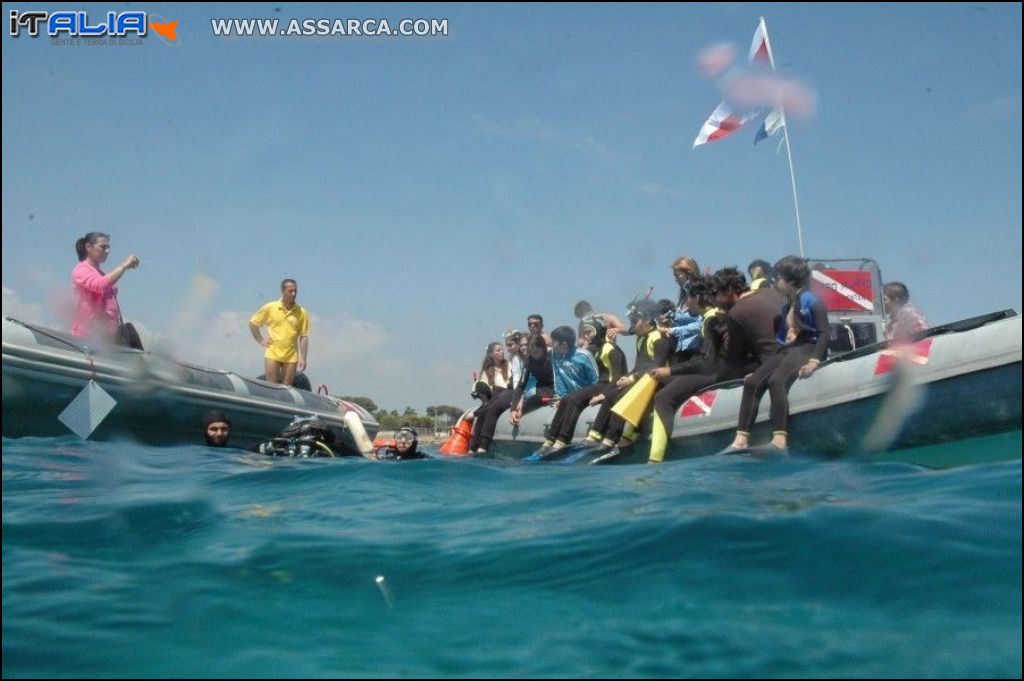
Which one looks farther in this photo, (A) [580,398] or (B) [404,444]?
(A) [580,398]

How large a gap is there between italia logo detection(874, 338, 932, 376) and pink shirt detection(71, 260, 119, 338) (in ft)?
19.4

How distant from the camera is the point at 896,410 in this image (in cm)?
639

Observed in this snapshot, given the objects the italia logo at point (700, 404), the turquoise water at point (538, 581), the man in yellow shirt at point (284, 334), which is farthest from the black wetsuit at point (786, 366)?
the man in yellow shirt at point (284, 334)

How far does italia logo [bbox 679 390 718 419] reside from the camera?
751 centimetres

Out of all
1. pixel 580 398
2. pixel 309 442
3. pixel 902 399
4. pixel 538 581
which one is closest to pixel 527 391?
pixel 580 398

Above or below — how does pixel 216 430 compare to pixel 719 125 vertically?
below

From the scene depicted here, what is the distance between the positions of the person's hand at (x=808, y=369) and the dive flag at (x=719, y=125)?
216 inches

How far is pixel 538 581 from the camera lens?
3.48 m

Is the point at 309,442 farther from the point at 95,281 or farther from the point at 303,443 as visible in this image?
the point at 95,281

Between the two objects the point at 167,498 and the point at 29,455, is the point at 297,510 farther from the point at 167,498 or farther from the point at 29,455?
the point at 29,455

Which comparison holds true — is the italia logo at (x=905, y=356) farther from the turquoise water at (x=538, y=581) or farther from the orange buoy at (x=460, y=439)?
the orange buoy at (x=460, y=439)

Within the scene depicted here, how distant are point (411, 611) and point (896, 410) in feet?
13.8

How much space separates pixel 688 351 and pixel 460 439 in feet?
13.6

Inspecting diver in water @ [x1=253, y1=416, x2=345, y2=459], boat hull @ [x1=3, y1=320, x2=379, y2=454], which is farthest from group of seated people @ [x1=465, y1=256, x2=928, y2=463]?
boat hull @ [x1=3, y1=320, x2=379, y2=454]
